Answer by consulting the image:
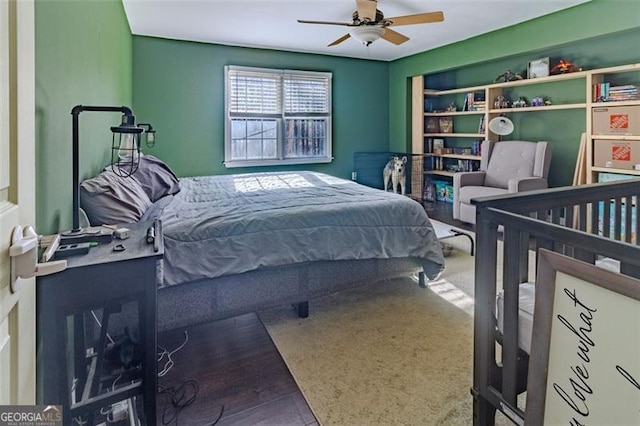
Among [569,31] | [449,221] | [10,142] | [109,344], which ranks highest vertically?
[569,31]

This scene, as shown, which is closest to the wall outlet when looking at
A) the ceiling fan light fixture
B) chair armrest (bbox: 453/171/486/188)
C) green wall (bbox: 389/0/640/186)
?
the ceiling fan light fixture

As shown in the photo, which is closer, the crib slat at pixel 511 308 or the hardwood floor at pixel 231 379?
the crib slat at pixel 511 308

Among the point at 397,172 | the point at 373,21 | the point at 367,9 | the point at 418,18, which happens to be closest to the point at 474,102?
the point at 397,172

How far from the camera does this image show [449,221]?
16.1 ft

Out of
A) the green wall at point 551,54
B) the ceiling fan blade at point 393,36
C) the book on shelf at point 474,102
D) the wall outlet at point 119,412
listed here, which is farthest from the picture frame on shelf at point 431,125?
the wall outlet at point 119,412

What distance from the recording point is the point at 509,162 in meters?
4.68

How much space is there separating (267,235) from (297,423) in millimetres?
1004

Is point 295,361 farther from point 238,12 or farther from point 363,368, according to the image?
point 238,12

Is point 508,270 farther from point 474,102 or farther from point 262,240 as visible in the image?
point 474,102

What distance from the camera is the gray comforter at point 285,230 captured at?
6.64ft

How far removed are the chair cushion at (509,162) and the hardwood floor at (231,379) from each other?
3699 mm

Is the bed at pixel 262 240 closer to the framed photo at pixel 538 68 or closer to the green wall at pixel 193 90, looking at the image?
the green wall at pixel 193 90

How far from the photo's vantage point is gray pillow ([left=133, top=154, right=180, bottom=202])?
271 centimetres

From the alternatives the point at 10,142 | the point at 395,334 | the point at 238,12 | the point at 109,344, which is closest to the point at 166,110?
the point at 238,12
